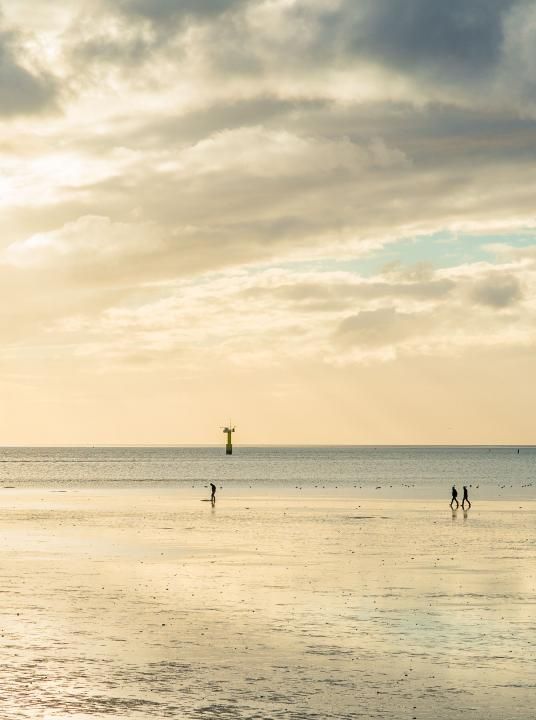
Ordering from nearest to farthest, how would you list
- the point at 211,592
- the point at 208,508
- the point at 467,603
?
1. the point at 467,603
2. the point at 211,592
3. the point at 208,508

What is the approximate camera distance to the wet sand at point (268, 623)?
2364 cm

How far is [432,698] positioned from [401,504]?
66.9 m

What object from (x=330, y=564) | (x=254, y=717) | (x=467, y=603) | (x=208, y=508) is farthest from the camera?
(x=208, y=508)

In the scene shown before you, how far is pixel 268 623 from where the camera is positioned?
32406 millimetres

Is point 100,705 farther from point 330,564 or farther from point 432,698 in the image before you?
point 330,564

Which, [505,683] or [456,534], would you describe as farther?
[456,534]

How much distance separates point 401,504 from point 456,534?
29567mm

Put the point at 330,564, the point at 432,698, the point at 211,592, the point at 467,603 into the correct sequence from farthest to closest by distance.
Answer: the point at 330,564, the point at 211,592, the point at 467,603, the point at 432,698

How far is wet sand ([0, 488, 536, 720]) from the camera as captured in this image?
931 inches

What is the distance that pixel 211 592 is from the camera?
38594mm

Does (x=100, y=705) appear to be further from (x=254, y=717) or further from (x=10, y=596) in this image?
(x=10, y=596)

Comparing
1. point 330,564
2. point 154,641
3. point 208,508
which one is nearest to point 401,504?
point 208,508

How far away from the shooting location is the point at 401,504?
90125mm

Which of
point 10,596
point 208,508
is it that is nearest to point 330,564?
point 10,596
